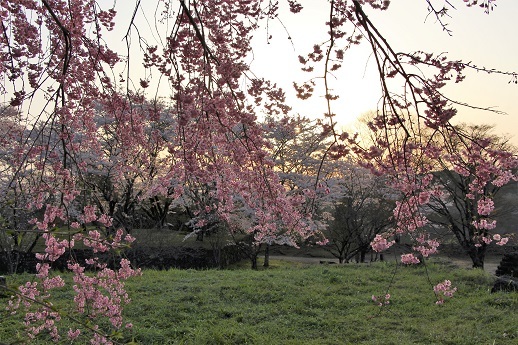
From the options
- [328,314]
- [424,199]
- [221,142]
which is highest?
[221,142]

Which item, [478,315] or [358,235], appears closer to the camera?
[478,315]

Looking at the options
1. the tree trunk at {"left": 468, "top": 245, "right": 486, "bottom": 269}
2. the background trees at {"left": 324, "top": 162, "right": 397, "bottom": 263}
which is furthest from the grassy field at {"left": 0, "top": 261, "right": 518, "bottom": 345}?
the background trees at {"left": 324, "top": 162, "right": 397, "bottom": 263}

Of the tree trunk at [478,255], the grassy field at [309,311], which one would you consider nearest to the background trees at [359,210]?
the tree trunk at [478,255]

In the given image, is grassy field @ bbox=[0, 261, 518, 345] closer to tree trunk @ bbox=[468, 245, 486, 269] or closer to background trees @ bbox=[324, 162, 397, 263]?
tree trunk @ bbox=[468, 245, 486, 269]

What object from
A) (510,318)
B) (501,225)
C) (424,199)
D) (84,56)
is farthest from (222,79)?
(501,225)

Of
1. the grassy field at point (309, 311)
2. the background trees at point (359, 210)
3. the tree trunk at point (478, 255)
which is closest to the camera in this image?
the grassy field at point (309, 311)

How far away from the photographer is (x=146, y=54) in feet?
12.0

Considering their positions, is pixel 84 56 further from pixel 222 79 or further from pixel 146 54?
pixel 222 79

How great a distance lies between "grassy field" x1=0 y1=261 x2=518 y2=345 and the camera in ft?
20.8

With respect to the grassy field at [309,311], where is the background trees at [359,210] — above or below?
above

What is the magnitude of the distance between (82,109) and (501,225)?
22533mm

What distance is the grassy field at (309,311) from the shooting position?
20.8 ft

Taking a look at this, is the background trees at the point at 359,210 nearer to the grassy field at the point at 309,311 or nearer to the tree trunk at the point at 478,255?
the tree trunk at the point at 478,255

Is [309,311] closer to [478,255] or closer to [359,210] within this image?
[478,255]
